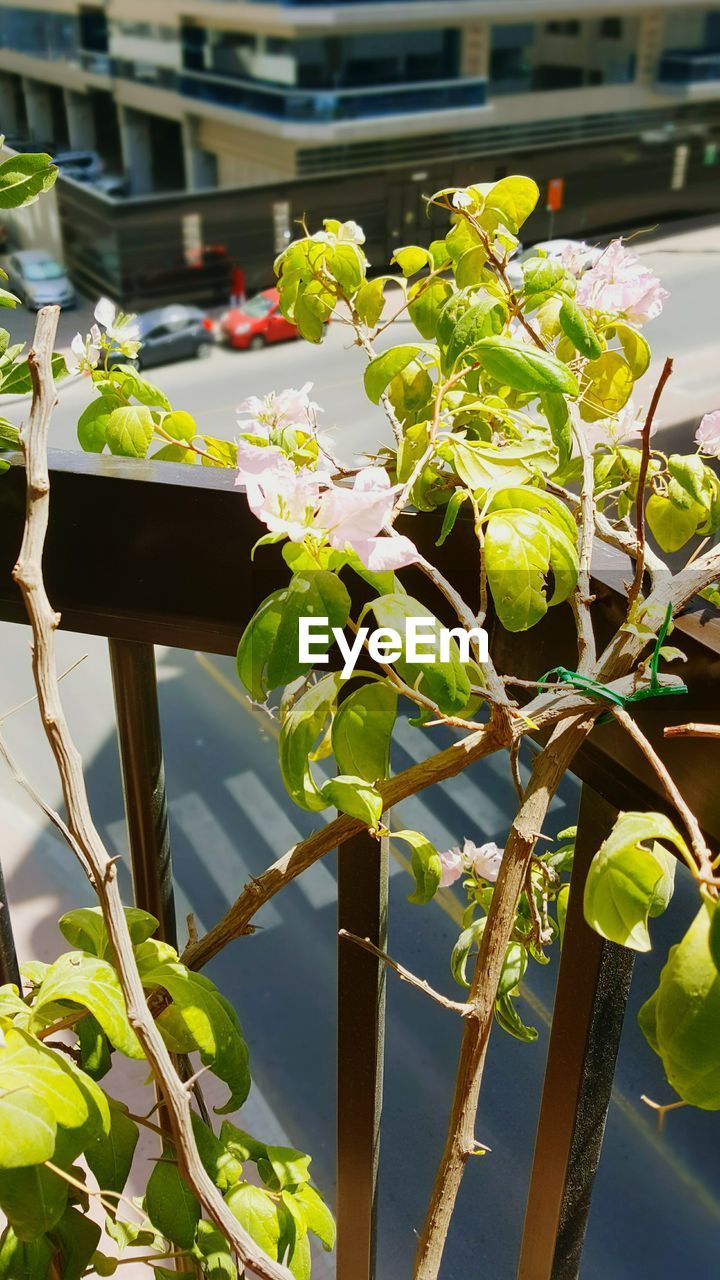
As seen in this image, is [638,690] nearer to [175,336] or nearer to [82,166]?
[175,336]

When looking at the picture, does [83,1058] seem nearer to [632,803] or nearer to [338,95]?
[632,803]

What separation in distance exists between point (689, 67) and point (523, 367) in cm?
1268

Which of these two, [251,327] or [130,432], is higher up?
[130,432]

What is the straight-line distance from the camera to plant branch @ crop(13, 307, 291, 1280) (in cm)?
38

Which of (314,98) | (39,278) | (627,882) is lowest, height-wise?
(39,278)

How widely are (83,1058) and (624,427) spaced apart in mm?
428

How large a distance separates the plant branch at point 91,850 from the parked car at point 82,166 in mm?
9124

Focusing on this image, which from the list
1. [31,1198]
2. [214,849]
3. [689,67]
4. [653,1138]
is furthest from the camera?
[689,67]

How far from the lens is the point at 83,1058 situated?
0.45m

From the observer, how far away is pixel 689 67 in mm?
11016

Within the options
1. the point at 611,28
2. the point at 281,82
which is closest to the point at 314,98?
the point at 281,82

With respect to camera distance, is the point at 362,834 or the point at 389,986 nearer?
the point at 362,834

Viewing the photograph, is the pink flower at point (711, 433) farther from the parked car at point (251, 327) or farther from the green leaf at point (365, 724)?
the parked car at point (251, 327)

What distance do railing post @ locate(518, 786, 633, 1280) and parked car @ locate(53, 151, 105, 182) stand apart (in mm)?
9191
